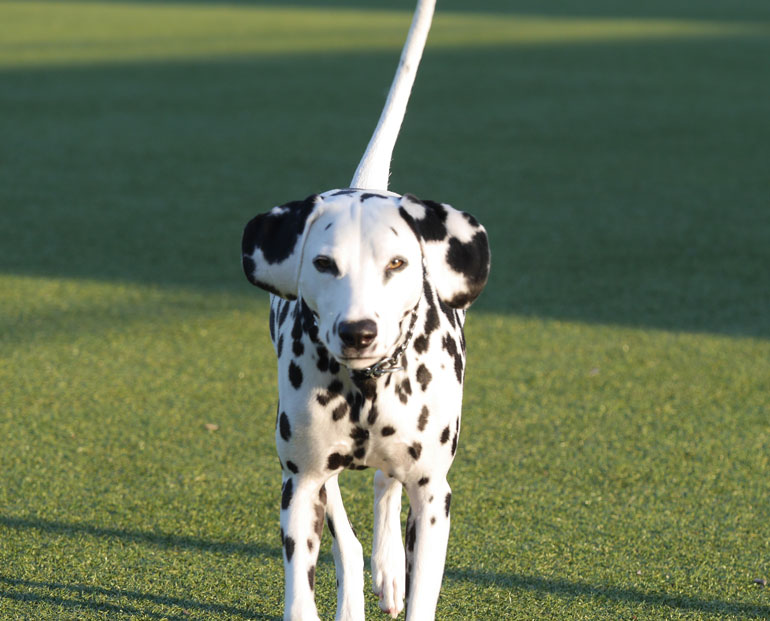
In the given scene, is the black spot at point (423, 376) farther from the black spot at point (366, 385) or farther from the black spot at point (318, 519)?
the black spot at point (318, 519)

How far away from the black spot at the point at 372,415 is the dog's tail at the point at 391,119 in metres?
0.79

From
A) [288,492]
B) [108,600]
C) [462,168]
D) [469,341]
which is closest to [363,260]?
[288,492]

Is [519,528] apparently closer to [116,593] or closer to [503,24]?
[116,593]

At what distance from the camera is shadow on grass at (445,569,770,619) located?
10.5 feet

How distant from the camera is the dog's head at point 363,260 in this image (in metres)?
2.25

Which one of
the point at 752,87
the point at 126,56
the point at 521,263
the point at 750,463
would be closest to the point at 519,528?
the point at 750,463

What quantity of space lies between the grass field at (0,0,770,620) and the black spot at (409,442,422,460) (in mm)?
716

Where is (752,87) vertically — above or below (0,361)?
above

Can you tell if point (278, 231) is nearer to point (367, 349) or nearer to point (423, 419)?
point (367, 349)

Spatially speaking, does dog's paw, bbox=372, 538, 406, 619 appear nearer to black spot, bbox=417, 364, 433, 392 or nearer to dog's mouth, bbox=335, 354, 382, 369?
black spot, bbox=417, 364, 433, 392

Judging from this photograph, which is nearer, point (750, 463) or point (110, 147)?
point (750, 463)

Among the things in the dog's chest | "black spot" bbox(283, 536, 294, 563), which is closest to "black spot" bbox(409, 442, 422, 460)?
the dog's chest

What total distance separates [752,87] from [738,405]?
9.67m

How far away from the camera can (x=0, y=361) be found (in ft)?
16.8
